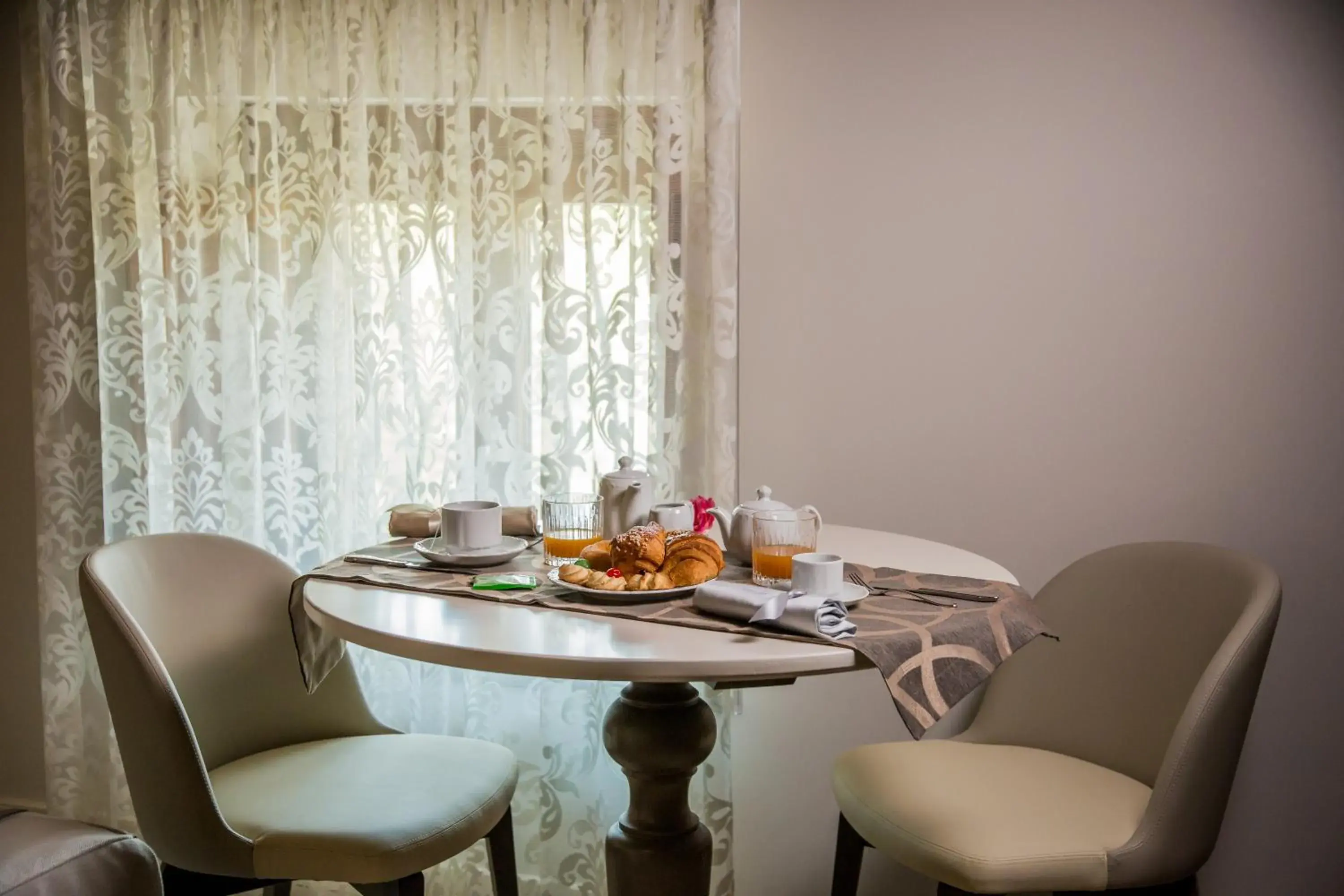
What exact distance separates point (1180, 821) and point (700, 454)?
1286 mm

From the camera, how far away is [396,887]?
1.59 meters

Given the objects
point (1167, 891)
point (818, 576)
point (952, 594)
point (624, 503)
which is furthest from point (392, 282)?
point (1167, 891)

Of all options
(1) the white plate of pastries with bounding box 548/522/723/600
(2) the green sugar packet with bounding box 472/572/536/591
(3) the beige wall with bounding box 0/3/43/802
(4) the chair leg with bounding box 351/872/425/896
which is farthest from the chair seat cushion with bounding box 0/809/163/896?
(3) the beige wall with bounding box 0/3/43/802

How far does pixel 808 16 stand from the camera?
245 cm

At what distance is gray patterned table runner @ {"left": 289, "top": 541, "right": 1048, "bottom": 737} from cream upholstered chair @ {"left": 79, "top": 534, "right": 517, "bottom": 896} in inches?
8.7

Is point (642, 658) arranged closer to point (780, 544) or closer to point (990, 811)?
point (780, 544)

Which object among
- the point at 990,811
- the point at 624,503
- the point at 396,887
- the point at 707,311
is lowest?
the point at 396,887

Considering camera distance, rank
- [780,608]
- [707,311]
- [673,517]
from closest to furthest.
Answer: [780,608], [673,517], [707,311]

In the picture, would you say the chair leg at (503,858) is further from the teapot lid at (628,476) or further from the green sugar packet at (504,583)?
the teapot lid at (628,476)

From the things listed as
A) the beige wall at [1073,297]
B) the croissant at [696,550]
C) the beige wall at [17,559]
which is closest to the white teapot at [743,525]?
the croissant at [696,550]

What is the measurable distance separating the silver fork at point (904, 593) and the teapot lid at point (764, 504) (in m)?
0.16

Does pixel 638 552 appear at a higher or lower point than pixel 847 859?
higher

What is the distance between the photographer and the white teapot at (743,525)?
172cm

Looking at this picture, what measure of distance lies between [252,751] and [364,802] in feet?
1.35
